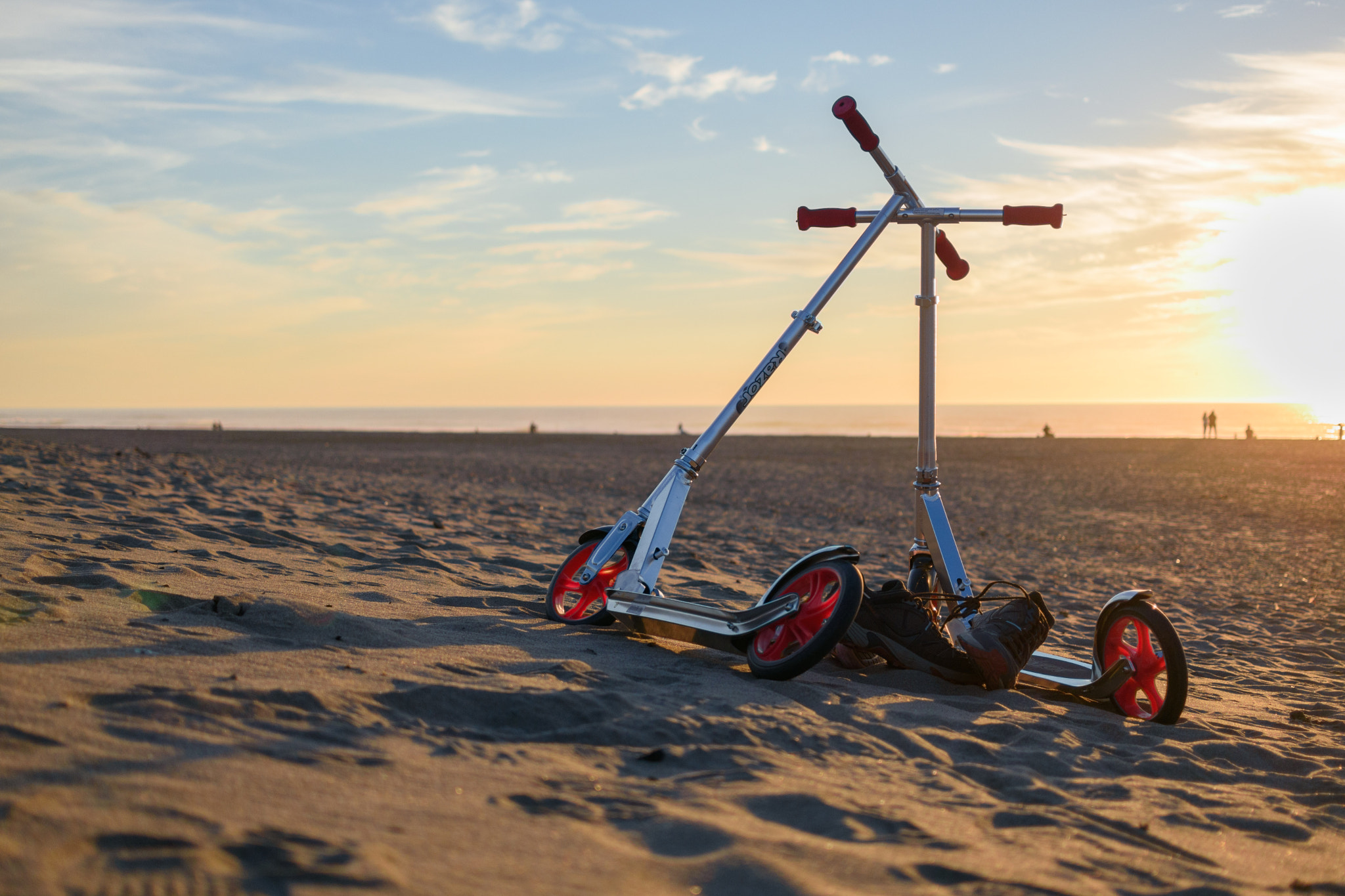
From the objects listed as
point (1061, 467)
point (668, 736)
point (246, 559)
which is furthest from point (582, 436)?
point (668, 736)

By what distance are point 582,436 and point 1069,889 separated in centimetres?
4184

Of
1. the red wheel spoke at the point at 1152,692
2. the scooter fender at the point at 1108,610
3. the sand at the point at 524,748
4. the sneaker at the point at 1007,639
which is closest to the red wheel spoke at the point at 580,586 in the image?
the sand at the point at 524,748

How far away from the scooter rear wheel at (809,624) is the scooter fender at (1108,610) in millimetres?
1263

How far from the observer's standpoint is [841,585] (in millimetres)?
3859

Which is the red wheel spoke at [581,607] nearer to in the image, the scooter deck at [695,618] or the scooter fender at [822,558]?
the scooter deck at [695,618]

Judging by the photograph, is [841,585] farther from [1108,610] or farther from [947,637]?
[1108,610]

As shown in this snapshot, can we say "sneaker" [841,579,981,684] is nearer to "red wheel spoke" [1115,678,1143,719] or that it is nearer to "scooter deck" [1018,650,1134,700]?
"scooter deck" [1018,650,1134,700]

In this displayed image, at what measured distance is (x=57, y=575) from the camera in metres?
4.36

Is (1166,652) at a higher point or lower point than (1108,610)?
lower

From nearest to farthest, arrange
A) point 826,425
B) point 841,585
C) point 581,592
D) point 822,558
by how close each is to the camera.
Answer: point 841,585
point 822,558
point 581,592
point 826,425

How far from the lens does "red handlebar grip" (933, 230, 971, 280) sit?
5043mm

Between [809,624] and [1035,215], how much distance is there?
100 inches

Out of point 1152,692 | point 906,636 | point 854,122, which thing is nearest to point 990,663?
point 906,636

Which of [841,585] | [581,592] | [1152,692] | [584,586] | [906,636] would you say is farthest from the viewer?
[581,592]
